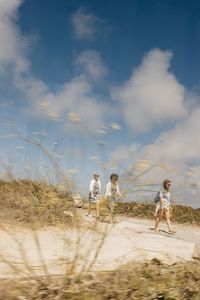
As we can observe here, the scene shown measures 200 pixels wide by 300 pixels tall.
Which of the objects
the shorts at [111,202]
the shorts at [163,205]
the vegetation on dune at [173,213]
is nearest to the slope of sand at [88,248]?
the shorts at [163,205]

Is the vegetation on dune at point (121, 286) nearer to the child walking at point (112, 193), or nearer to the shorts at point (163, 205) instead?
the child walking at point (112, 193)

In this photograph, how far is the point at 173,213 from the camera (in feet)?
80.3

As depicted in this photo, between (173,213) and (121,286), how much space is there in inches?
771

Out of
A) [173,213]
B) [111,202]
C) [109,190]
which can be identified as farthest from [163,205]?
[111,202]

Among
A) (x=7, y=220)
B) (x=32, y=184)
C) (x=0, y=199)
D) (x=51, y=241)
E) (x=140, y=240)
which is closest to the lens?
(x=32, y=184)

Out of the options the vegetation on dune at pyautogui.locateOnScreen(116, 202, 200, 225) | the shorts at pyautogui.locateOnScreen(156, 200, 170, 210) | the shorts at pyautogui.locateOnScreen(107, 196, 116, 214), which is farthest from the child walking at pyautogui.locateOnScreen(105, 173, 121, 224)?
the vegetation on dune at pyautogui.locateOnScreen(116, 202, 200, 225)

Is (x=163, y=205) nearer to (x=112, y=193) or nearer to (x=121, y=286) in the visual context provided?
(x=121, y=286)

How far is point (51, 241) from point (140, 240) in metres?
2.37

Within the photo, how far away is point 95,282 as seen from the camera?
534 cm

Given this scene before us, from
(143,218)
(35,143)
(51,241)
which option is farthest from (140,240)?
(143,218)

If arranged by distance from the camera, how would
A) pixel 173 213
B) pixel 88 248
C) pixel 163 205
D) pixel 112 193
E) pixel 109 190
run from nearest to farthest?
pixel 112 193 < pixel 109 190 < pixel 88 248 < pixel 163 205 < pixel 173 213

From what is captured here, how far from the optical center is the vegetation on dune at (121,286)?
491 cm

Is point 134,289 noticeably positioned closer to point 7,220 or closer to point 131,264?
point 131,264

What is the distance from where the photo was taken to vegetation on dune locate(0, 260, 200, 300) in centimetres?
491
